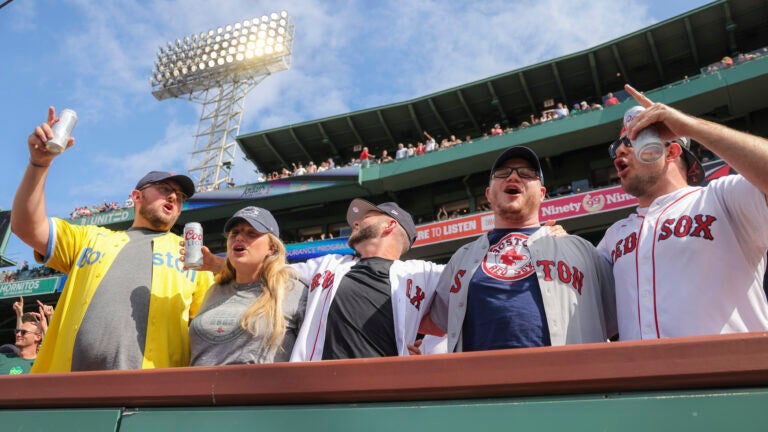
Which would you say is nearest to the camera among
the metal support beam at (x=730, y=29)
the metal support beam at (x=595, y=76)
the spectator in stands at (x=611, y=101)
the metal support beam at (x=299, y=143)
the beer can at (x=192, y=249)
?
the beer can at (x=192, y=249)

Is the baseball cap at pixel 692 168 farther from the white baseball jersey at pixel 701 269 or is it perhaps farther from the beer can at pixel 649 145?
the beer can at pixel 649 145

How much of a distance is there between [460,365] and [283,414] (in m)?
0.51

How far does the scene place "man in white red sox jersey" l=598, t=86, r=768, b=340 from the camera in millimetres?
1985

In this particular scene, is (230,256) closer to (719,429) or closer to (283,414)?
(283,414)

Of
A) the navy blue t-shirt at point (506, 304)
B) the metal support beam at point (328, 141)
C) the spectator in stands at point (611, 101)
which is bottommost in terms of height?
the navy blue t-shirt at point (506, 304)

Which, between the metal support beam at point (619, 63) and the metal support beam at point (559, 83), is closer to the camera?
the metal support beam at point (619, 63)

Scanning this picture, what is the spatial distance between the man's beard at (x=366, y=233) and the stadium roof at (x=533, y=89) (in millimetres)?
20953

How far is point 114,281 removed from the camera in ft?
9.64

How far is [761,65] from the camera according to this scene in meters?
16.2

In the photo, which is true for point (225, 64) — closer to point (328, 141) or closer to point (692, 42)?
point (328, 141)

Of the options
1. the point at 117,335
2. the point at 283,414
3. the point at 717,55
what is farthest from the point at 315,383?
the point at 717,55

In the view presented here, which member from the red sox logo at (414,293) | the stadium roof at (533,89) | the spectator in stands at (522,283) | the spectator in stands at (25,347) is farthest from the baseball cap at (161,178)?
the stadium roof at (533,89)

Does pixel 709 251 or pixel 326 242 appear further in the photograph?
pixel 326 242

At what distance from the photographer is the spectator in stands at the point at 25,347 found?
6871 mm
